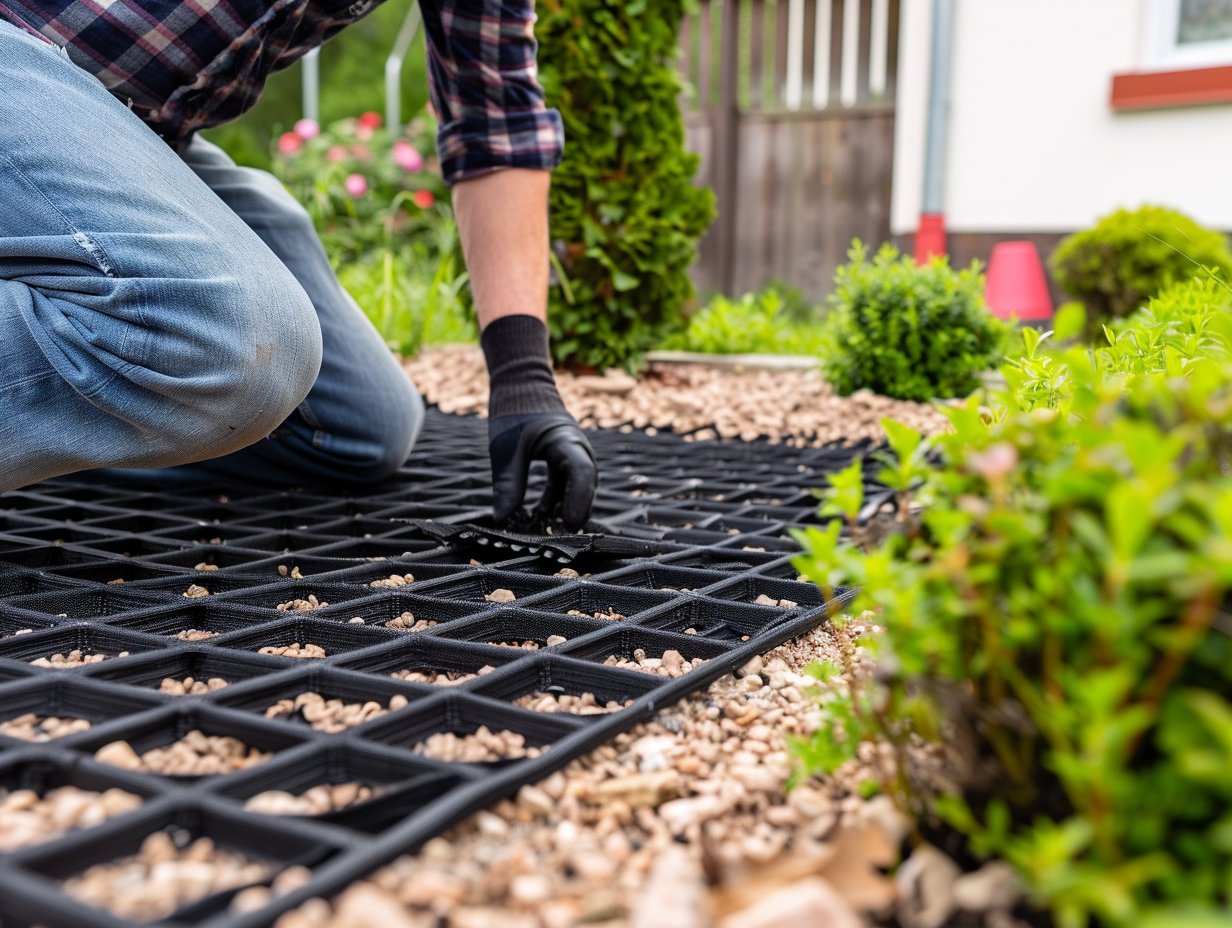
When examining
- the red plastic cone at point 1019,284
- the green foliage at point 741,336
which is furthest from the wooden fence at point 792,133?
the green foliage at point 741,336

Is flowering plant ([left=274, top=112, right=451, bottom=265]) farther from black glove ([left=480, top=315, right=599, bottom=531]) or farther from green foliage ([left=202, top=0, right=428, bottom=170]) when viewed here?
green foliage ([left=202, top=0, right=428, bottom=170])

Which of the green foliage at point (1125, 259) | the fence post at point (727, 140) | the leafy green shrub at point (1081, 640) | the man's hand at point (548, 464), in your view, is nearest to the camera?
the leafy green shrub at point (1081, 640)

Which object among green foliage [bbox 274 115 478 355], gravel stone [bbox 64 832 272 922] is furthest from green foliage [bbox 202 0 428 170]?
gravel stone [bbox 64 832 272 922]

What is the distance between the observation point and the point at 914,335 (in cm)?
354

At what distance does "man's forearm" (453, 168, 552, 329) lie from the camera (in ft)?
6.66

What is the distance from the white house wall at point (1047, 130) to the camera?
16.2 ft

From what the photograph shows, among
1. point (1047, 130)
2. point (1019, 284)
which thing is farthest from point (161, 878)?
point (1047, 130)

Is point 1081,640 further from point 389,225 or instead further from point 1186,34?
point 389,225

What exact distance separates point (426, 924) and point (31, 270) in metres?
1.26

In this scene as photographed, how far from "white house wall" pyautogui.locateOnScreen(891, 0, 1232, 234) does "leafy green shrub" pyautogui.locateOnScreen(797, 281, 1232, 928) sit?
504 centimetres

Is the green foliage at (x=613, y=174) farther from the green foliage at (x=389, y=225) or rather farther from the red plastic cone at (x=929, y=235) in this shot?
the red plastic cone at (x=929, y=235)

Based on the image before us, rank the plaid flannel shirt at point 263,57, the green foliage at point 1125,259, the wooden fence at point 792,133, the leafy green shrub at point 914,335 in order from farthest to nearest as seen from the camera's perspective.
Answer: the wooden fence at point 792,133 < the green foliage at point 1125,259 < the leafy green shrub at point 914,335 < the plaid flannel shirt at point 263,57

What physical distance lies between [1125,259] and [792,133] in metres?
2.98

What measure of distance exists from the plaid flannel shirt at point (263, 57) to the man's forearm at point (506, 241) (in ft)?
0.11
